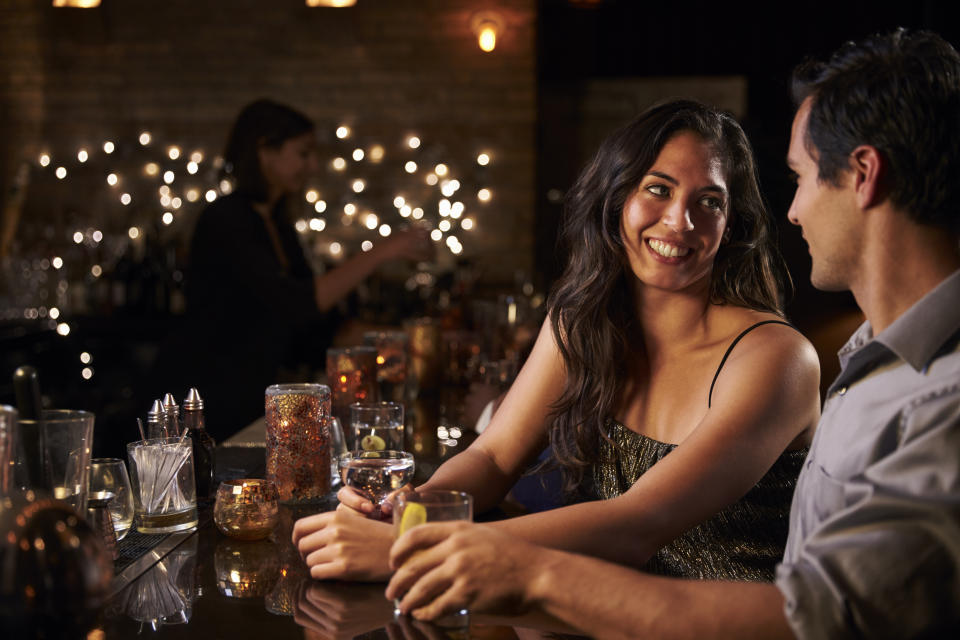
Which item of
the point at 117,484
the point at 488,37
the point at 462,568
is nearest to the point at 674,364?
the point at 462,568

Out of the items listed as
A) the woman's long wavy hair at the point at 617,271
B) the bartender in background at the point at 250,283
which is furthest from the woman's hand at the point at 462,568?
the bartender in background at the point at 250,283

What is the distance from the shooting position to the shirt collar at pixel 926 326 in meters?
1.02

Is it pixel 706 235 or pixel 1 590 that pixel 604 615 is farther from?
pixel 706 235

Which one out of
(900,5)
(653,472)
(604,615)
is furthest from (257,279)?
(900,5)

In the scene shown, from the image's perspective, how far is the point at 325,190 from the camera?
5.46 metres

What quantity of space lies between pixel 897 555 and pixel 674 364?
938 millimetres

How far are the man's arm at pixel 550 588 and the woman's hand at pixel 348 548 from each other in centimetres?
16

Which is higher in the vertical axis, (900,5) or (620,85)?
(900,5)

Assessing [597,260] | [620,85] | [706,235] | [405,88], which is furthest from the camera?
[620,85]

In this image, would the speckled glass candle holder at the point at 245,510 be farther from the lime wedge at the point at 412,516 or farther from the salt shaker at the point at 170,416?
the lime wedge at the point at 412,516

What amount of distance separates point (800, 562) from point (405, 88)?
4729 millimetres

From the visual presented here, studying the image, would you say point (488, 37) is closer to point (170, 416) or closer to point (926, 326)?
point (170, 416)

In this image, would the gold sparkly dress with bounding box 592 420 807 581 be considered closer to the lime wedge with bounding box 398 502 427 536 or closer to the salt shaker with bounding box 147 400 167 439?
the lime wedge with bounding box 398 502 427 536

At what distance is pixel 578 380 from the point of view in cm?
184
